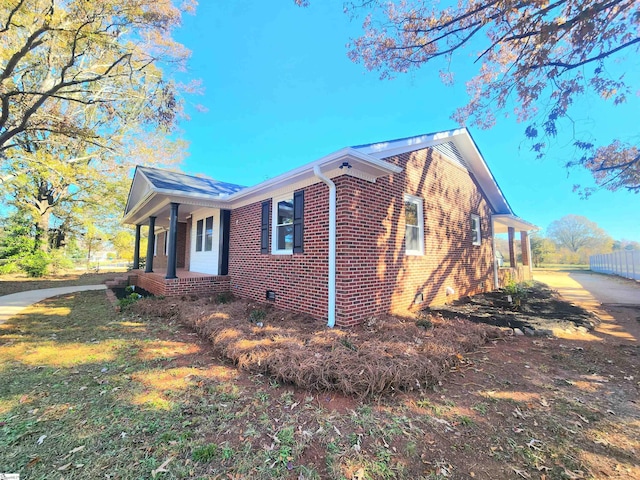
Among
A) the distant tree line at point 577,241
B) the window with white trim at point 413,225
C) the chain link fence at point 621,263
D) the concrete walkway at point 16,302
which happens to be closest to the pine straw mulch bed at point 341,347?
the window with white trim at point 413,225

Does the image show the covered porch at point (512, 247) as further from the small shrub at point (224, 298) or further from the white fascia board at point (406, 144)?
the small shrub at point (224, 298)

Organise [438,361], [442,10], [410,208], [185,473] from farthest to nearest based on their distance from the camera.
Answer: [410,208], [442,10], [438,361], [185,473]

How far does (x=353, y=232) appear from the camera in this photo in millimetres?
5473

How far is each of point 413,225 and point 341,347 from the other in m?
4.44

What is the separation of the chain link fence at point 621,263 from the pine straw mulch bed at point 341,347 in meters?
18.7

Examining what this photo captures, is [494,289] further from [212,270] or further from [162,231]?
[162,231]

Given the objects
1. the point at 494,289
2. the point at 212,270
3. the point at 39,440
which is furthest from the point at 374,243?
the point at 494,289

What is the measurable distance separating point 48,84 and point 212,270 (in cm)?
822

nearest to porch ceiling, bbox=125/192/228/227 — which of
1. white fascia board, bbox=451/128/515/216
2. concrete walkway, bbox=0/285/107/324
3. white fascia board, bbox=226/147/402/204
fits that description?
white fascia board, bbox=226/147/402/204

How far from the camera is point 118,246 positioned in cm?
2541

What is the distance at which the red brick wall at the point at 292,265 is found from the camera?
5770mm

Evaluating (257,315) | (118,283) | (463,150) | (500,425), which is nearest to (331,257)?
(257,315)

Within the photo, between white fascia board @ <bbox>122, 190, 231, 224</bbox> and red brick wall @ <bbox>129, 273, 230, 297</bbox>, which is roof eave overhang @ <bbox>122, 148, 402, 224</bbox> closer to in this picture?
white fascia board @ <bbox>122, 190, 231, 224</bbox>

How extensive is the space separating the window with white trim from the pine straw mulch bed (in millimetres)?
2019
